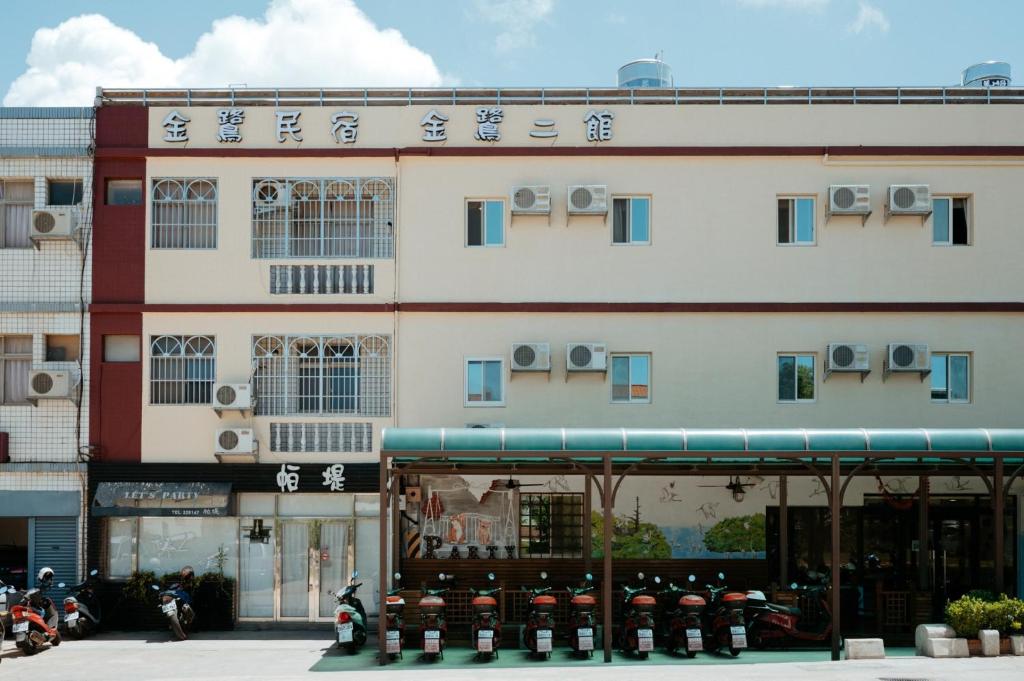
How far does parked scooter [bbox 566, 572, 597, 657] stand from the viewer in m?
13.9

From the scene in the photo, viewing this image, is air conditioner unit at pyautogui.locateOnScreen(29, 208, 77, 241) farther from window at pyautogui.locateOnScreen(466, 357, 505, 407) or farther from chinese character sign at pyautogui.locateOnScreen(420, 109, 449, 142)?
window at pyautogui.locateOnScreen(466, 357, 505, 407)

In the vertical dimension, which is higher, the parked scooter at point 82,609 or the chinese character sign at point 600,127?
the chinese character sign at point 600,127

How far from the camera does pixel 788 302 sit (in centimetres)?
1716

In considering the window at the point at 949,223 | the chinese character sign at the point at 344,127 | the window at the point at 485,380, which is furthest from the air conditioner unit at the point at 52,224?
the window at the point at 949,223

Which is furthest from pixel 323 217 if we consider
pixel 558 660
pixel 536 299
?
pixel 558 660

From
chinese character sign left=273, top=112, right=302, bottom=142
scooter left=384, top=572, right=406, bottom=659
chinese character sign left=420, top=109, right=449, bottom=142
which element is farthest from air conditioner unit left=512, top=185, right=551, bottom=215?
scooter left=384, top=572, right=406, bottom=659

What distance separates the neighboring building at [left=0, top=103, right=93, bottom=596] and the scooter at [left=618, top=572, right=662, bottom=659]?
9219mm

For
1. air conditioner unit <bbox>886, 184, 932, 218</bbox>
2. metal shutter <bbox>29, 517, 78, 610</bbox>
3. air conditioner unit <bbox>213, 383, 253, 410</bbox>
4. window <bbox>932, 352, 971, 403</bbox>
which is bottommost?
metal shutter <bbox>29, 517, 78, 610</bbox>

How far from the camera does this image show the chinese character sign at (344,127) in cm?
1738

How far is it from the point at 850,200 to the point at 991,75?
4.48 meters

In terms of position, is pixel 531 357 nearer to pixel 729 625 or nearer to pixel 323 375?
pixel 323 375

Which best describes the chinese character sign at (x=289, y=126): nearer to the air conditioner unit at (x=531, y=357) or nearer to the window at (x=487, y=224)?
the window at (x=487, y=224)

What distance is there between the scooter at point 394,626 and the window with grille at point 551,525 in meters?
3.26

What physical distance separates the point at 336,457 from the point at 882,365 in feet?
30.9
